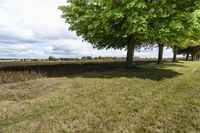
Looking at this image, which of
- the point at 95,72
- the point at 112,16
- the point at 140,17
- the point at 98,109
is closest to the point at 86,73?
the point at 95,72

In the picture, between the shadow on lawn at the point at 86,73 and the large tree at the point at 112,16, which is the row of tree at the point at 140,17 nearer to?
the large tree at the point at 112,16

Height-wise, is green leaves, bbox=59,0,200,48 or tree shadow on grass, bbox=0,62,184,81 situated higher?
green leaves, bbox=59,0,200,48

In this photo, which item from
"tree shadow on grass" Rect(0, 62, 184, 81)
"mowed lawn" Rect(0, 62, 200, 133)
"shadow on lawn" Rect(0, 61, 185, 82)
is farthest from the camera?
"tree shadow on grass" Rect(0, 62, 184, 81)

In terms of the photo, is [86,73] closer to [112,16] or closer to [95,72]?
[95,72]

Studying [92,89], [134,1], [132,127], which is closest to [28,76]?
[92,89]

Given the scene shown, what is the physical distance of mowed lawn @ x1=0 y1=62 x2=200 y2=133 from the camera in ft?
32.8

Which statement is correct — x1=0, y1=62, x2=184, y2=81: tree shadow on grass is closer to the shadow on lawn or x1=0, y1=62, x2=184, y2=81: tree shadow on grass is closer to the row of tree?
the shadow on lawn

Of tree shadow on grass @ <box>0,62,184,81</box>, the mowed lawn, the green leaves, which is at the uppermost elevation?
the green leaves

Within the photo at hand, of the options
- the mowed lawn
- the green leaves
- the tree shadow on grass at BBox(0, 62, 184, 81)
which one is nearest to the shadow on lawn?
the tree shadow on grass at BBox(0, 62, 184, 81)

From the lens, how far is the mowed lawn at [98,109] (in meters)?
9.98

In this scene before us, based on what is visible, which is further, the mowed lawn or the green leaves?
the green leaves

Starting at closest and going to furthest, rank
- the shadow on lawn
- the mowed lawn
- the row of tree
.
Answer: the mowed lawn → the shadow on lawn → the row of tree

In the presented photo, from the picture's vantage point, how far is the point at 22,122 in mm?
10383

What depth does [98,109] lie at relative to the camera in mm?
12133
